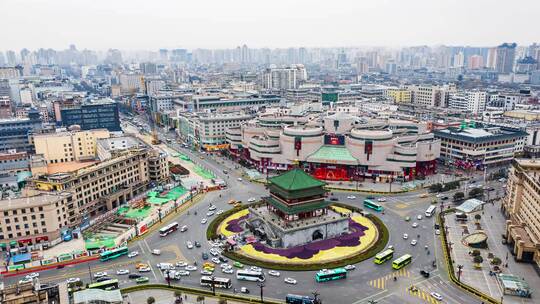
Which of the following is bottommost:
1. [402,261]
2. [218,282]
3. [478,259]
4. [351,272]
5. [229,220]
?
[229,220]

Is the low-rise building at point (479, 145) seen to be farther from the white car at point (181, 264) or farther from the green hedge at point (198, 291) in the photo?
the white car at point (181, 264)

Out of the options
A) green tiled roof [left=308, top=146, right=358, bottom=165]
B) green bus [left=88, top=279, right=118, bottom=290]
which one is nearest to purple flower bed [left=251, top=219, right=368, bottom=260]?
green bus [left=88, top=279, right=118, bottom=290]

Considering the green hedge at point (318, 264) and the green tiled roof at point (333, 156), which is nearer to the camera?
the green hedge at point (318, 264)

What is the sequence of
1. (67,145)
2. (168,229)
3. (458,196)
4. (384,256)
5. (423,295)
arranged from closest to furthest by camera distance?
(423,295), (384,256), (168,229), (458,196), (67,145)

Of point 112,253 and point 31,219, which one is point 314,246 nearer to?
point 112,253

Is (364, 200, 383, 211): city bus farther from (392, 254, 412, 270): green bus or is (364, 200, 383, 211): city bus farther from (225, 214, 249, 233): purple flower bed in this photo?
(225, 214, 249, 233): purple flower bed

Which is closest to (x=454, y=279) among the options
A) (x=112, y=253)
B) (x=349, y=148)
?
(x=112, y=253)

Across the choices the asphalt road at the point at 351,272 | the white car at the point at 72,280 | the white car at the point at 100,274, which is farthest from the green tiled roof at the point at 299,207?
the white car at the point at 72,280
